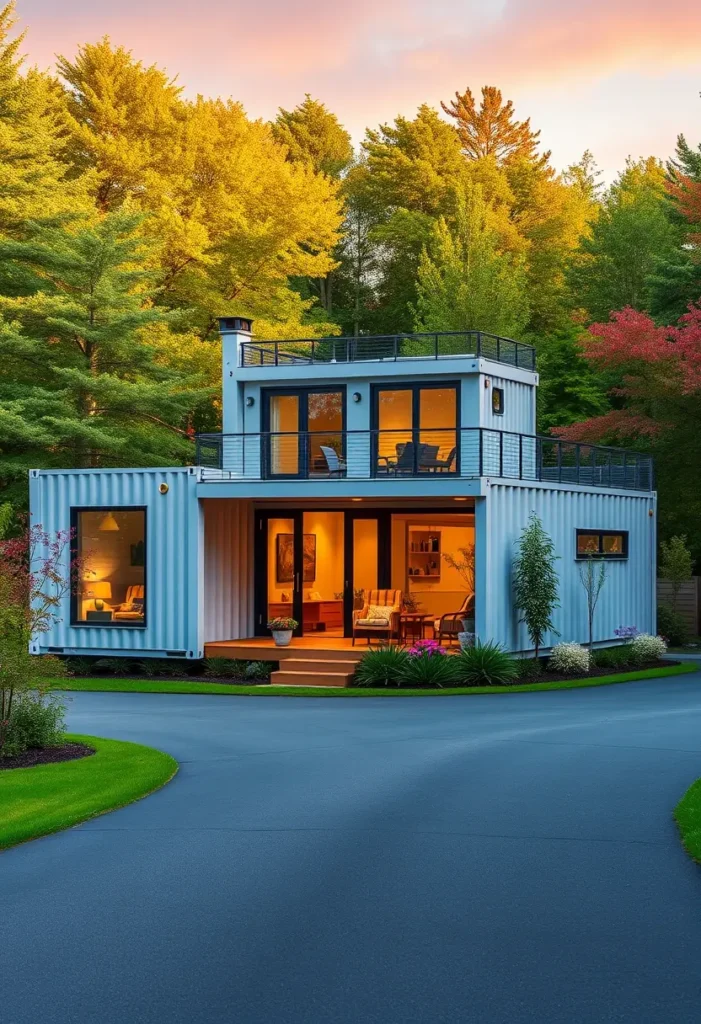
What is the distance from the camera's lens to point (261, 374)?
28438 mm

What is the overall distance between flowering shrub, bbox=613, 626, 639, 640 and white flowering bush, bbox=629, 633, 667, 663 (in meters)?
0.49

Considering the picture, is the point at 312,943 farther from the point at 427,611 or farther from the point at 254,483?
the point at 427,611

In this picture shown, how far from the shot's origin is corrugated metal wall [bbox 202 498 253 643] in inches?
1019

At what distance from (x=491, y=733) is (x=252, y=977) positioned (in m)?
10.1

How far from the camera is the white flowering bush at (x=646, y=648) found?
27781 mm

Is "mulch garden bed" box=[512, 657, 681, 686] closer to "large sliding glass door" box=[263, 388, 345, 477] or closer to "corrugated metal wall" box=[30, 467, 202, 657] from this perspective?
"large sliding glass door" box=[263, 388, 345, 477]

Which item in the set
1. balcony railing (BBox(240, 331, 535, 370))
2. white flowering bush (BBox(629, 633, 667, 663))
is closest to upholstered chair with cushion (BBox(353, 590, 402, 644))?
balcony railing (BBox(240, 331, 535, 370))

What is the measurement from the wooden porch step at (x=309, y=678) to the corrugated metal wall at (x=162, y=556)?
1.83m

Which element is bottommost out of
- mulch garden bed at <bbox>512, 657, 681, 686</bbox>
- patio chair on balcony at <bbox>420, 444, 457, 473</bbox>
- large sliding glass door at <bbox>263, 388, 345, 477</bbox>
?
mulch garden bed at <bbox>512, 657, 681, 686</bbox>

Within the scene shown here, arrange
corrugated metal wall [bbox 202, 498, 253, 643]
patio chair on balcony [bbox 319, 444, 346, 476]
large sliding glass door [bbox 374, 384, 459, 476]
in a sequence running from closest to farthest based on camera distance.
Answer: corrugated metal wall [bbox 202, 498, 253, 643]
large sliding glass door [bbox 374, 384, 459, 476]
patio chair on balcony [bbox 319, 444, 346, 476]

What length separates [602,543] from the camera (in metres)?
28.7

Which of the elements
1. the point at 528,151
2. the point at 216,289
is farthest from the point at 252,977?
the point at 528,151

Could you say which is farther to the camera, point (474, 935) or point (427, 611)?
point (427, 611)

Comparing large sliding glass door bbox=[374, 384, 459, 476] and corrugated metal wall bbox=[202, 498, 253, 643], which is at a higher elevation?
large sliding glass door bbox=[374, 384, 459, 476]
